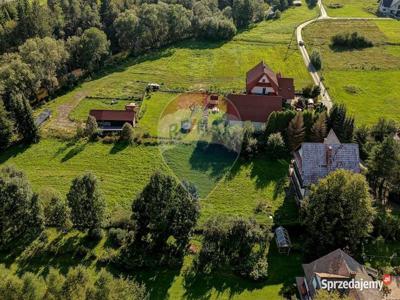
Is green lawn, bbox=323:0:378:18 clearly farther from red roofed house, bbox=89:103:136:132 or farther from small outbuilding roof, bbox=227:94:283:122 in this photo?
red roofed house, bbox=89:103:136:132

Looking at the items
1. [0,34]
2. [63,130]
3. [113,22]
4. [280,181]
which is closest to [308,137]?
[280,181]

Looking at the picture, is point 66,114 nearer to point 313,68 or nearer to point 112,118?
point 112,118

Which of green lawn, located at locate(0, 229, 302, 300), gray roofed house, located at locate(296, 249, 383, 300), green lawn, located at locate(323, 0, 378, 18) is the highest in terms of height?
green lawn, located at locate(323, 0, 378, 18)

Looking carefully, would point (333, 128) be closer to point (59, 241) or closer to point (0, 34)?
point (59, 241)

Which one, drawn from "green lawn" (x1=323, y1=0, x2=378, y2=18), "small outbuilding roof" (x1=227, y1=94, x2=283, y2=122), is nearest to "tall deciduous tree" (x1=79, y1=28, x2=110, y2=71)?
"small outbuilding roof" (x1=227, y1=94, x2=283, y2=122)

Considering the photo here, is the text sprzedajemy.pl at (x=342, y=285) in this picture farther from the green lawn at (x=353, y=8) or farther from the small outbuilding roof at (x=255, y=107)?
the green lawn at (x=353, y=8)

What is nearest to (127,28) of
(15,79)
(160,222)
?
(15,79)

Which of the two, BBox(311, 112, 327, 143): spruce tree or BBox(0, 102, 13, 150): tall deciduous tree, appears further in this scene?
BBox(0, 102, 13, 150): tall deciduous tree

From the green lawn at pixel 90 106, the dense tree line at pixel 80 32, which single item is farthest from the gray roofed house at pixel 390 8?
the green lawn at pixel 90 106
